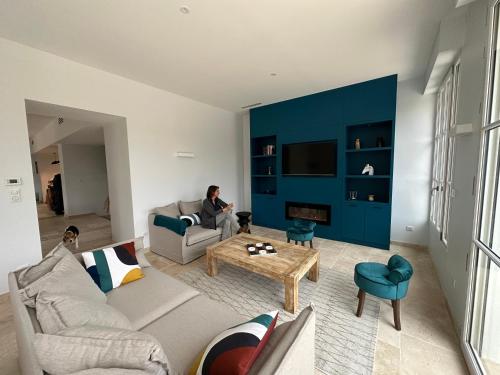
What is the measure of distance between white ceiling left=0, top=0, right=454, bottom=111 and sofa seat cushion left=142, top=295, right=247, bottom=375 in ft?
8.61

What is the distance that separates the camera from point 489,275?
1.53 meters

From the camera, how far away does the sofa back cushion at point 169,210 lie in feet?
12.2

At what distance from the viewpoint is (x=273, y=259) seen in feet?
8.20

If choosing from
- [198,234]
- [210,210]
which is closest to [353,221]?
[210,210]

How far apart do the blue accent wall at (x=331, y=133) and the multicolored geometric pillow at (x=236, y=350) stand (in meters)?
3.54

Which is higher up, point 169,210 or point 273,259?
point 169,210

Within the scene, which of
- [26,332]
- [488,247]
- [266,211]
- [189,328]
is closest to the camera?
[26,332]

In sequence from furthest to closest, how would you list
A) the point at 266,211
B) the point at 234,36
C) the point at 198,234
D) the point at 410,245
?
the point at 266,211 < the point at 410,245 < the point at 198,234 < the point at 234,36

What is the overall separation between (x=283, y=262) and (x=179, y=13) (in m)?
Result: 2.81

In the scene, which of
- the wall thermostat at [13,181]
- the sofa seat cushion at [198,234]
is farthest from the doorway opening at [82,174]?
the sofa seat cushion at [198,234]

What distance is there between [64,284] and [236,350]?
1140mm

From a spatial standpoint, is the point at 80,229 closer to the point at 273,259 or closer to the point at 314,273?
the point at 273,259

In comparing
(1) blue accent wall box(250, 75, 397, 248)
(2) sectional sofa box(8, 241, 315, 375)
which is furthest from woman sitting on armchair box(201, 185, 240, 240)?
(2) sectional sofa box(8, 241, 315, 375)

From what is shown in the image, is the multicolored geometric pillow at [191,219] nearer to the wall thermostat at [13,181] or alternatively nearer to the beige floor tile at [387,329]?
the wall thermostat at [13,181]
